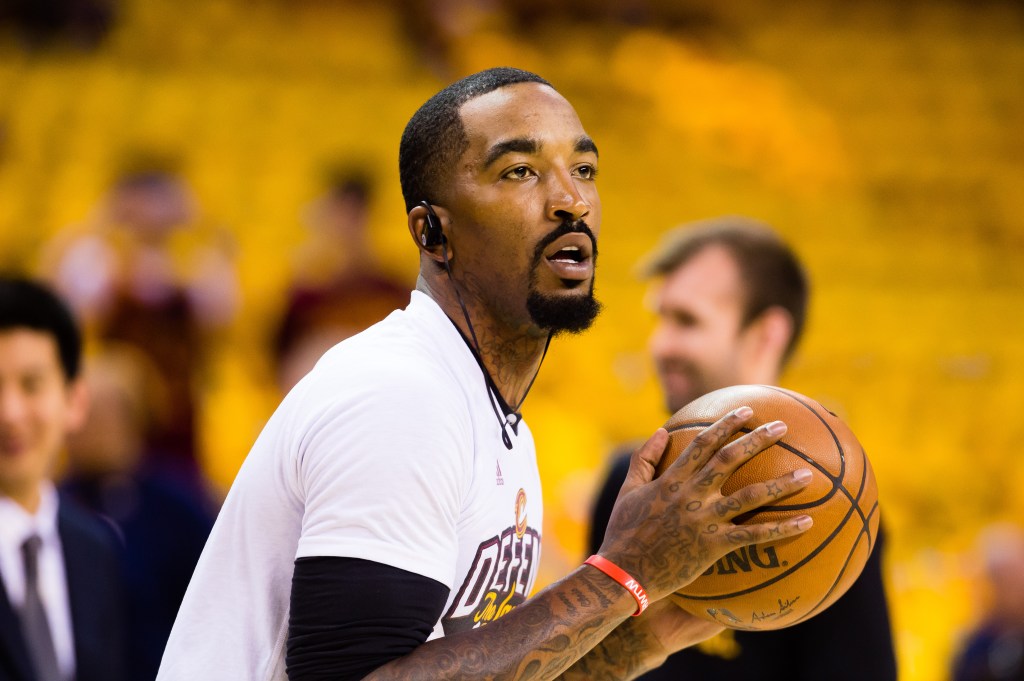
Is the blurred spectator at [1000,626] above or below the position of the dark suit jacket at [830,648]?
below

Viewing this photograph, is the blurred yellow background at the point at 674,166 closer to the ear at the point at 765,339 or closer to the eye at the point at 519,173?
the ear at the point at 765,339

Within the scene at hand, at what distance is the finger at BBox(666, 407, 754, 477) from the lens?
2066 millimetres

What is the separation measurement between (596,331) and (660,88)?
5.13 m

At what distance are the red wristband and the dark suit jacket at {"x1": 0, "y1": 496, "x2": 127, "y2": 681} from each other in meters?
1.84

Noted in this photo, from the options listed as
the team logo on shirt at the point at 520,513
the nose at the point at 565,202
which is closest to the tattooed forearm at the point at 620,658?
the team logo on shirt at the point at 520,513

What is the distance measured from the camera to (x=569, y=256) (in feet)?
7.63

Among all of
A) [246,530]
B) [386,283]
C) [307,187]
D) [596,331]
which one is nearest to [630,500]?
[246,530]

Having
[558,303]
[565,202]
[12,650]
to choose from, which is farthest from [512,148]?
[12,650]

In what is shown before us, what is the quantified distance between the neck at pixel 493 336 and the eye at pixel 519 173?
0.23 m

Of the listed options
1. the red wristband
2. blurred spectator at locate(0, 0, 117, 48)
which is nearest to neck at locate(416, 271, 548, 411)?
the red wristband

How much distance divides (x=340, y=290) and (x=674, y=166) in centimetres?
722

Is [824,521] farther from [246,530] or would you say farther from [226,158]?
[226,158]

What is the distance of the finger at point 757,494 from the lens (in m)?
2.04

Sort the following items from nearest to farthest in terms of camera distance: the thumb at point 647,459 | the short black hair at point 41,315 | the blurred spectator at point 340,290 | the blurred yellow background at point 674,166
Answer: the thumb at point 647,459 → the short black hair at point 41,315 → the blurred spectator at point 340,290 → the blurred yellow background at point 674,166
